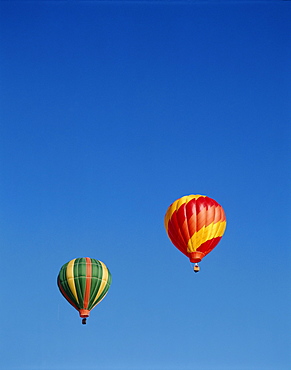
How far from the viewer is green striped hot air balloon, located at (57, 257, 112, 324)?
A: 41.6 m

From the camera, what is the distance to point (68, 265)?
42.7m

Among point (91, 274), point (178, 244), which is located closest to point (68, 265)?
point (91, 274)

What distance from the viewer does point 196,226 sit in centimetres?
4047

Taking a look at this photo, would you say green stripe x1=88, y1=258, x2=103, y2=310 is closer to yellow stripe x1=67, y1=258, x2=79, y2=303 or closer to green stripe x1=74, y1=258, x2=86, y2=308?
green stripe x1=74, y1=258, x2=86, y2=308

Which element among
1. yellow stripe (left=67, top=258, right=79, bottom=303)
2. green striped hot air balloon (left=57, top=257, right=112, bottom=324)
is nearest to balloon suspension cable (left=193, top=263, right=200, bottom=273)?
green striped hot air balloon (left=57, top=257, right=112, bottom=324)

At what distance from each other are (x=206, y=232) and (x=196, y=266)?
66.4 inches

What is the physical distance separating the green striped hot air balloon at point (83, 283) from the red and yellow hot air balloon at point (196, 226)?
406cm

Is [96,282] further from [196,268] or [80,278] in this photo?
[196,268]

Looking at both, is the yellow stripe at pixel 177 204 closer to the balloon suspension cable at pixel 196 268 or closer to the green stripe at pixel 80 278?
the balloon suspension cable at pixel 196 268

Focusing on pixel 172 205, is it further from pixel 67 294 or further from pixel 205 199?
pixel 67 294

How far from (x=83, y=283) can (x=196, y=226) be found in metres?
6.03

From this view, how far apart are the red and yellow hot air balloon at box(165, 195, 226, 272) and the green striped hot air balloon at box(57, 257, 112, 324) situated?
13.3ft

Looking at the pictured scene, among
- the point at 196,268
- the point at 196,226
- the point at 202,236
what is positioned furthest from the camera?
the point at 196,268

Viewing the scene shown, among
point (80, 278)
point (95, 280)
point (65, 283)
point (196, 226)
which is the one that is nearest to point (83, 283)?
point (80, 278)
